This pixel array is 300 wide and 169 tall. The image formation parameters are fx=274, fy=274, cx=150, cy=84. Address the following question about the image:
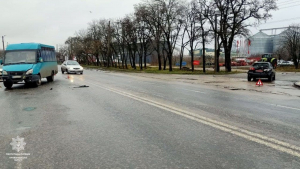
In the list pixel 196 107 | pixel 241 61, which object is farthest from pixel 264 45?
pixel 196 107

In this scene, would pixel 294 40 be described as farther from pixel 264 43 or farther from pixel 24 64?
pixel 24 64

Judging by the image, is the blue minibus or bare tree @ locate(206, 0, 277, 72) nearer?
the blue minibus

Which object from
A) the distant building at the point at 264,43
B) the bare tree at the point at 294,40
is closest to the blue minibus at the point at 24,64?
the bare tree at the point at 294,40

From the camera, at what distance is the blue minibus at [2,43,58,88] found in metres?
15.3

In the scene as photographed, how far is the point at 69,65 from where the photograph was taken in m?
30.9

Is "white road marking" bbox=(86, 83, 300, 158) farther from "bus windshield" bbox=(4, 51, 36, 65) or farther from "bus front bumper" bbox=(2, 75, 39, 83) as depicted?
"bus windshield" bbox=(4, 51, 36, 65)

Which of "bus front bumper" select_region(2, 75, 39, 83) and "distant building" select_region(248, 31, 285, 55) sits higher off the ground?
"distant building" select_region(248, 31, 285, 55)

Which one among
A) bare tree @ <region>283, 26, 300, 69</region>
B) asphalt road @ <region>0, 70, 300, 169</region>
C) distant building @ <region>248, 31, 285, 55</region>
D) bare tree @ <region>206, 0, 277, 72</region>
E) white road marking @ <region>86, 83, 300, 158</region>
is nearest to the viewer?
asphalt road @ <region>0, 70, 300, 169</region>

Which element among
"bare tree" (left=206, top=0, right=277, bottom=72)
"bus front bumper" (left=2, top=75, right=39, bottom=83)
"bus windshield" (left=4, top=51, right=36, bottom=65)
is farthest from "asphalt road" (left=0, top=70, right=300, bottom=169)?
"bare tree" (left=206, top=0, right=277, bottom=72)

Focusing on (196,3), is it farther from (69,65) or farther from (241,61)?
(241,61)

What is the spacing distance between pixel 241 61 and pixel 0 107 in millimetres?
67789

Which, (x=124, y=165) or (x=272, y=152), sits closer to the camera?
(x=124, y=165)

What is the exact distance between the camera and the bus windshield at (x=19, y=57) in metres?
16.3

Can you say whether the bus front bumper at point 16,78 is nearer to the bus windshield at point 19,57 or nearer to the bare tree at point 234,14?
the bus windshield at point 19,57
